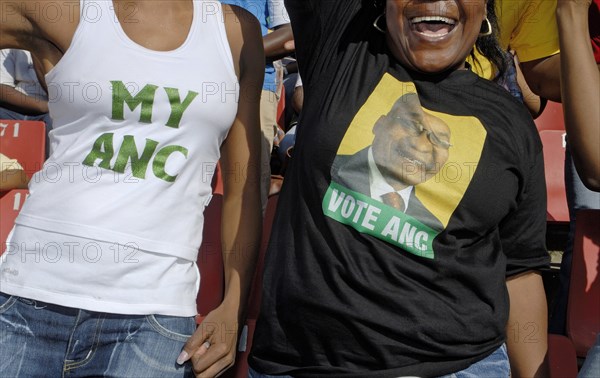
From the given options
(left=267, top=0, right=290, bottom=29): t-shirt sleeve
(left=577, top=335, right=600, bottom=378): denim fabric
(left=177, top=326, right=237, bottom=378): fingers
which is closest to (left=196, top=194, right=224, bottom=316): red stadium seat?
(left=177, top=326, right=237, bottom=378): fingers

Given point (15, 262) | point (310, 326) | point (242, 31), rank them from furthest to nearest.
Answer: point (242, 31), point (15, 262), point (310, 326)

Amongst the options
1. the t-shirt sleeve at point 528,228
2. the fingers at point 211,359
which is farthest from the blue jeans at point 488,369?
the t-shirt sleeve at point 528,228

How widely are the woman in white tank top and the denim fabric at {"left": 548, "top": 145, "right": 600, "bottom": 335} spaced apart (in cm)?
127

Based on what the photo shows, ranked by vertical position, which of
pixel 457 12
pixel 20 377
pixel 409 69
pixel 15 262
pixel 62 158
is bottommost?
pixel 20 377

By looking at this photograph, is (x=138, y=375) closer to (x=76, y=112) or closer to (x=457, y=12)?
(x=76, y=112)

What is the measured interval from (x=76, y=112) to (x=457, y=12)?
0.86 metres

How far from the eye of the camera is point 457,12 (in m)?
1.69

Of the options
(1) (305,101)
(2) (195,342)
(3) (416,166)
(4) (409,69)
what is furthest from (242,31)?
(2) (195,342)

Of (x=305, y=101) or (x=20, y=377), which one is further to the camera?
(x=305, y=101)

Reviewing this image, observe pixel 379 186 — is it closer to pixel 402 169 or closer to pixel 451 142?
pixel 402 169

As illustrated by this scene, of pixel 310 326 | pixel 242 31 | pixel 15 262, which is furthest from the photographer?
pixel 242 31

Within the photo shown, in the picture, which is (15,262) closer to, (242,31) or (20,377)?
(20,377)

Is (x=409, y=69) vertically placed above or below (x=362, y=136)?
above

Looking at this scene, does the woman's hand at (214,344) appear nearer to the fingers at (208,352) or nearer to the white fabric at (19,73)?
the fingers at (208,352)
